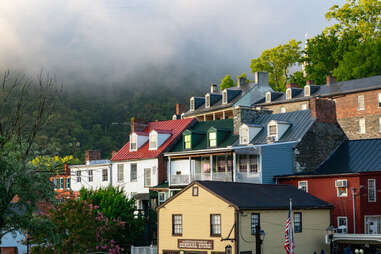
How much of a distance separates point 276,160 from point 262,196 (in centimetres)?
815

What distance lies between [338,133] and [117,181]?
22595 millimetres

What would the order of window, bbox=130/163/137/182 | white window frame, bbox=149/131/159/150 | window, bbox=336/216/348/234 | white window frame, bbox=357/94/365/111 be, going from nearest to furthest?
1. window, bbox=336/216/348/234
2. white window frame, bbox=149/131/159/150
3. window, bbox=130/163/137/182
4. white window frame, bbox=357/94/365/111

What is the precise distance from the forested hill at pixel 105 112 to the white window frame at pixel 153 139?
19.8 m

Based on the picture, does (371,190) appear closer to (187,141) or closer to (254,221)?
(254,221)

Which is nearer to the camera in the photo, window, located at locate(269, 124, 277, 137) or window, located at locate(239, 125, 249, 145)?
window, located at locate(269, 124, 277, 137)

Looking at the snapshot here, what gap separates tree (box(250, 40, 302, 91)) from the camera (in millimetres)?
100125

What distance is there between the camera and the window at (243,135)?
51.7 meters

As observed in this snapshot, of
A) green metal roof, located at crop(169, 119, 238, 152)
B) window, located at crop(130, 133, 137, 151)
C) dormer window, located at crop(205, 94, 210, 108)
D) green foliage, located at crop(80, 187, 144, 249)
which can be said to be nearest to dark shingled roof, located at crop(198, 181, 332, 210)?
green foliage, located at crop(80, 187, 144, 249)

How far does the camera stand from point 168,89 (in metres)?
148

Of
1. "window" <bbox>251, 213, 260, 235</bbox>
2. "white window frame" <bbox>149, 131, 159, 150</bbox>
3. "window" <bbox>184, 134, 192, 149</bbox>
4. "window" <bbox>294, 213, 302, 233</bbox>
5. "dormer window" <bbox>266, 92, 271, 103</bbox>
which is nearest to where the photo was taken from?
"window" <bbox>251, 213, 260, 235</bbox>

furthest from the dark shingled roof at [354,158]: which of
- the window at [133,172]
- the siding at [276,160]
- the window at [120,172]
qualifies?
the window at [120,172]

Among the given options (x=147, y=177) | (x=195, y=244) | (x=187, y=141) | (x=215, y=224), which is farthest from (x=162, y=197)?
(x=215, y=224)

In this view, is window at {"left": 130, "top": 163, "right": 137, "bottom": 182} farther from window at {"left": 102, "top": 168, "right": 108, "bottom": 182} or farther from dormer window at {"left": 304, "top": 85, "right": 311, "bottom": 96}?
dormer window at {"left": 304, "top": 85, "right": 311, "bottom": 96}

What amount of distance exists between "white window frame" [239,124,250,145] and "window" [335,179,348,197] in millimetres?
9981
